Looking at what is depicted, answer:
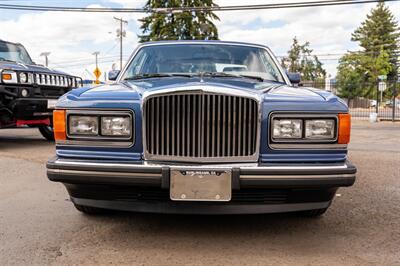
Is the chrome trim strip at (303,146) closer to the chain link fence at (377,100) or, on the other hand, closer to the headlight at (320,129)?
the headlight at (320,129)

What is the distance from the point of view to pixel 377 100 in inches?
1001

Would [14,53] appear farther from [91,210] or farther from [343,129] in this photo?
[343,129]

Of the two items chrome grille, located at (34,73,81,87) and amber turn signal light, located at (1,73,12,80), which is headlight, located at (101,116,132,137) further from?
chrome grille, located at (34,73,81,87)

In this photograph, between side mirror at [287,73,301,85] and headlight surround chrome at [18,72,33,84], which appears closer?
side mirror at [287,73,301,85]

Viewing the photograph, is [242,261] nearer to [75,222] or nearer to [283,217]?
[283,217]

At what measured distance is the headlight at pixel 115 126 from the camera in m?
3.01

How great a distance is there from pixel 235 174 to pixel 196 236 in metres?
0.77

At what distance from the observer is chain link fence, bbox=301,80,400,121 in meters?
23.0

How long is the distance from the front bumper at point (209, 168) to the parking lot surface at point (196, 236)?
0.30 meters

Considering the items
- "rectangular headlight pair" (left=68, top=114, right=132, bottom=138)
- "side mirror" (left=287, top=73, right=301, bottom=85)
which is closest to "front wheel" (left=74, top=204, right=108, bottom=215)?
"rectangular headlight pair" (left=68, top=114, right=132, bottom=138)

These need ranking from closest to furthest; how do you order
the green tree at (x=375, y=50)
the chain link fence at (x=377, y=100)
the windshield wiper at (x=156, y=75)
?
1. the windshield wiper at (x=156, y=75)
2. the chain link fence at (x=377, y=100)
3. the green tree at (x=375, y=50)

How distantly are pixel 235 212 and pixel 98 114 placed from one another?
1191mm

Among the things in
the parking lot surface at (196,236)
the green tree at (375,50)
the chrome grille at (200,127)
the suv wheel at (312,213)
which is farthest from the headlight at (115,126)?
the green tree at (375,50)

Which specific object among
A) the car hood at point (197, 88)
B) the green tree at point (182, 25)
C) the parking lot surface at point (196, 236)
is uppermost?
the green tree at point (182, 25)
